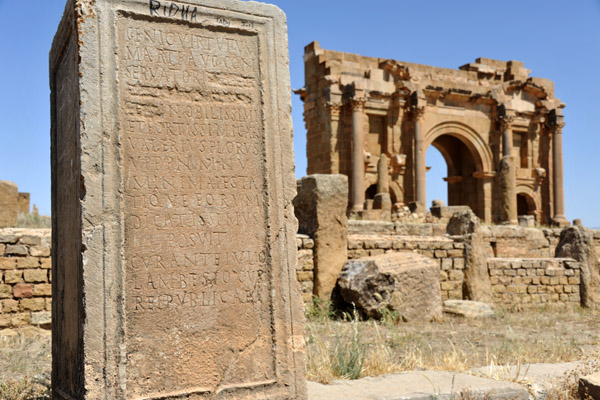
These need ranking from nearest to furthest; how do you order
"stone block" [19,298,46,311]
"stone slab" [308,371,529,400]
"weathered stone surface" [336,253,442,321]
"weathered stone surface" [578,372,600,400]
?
"stone slab" [308,371,529,400] < "weathered stone surface" [578,372,600,400] < "stone block" [19,298,46,311] < "weathered stone surface" [336,253,442,321]

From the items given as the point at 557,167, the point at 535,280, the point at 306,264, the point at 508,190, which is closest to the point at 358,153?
the point at 508,190

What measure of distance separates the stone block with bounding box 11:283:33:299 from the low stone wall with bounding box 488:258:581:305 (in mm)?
6867

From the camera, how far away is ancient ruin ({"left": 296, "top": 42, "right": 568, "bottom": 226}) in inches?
822

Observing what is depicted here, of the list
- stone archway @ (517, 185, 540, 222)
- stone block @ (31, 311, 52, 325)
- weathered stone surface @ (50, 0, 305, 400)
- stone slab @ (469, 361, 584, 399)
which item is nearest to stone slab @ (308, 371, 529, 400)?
stone slab @ (469, 361, 584, 399)

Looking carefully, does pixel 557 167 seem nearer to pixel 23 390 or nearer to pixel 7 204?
pixel 7 204

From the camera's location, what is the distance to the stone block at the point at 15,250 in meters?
6.36

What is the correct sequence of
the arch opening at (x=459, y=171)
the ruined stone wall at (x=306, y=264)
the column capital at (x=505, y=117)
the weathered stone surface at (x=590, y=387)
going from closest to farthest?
the weathered stone surface at (x=590, y=387)
the ruined stone wall at (x=306, y=264)
the column capital at (x=505, y=117)
the arch opening at (x=459, y=171)

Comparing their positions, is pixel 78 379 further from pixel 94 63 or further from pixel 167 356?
pixel 94 63

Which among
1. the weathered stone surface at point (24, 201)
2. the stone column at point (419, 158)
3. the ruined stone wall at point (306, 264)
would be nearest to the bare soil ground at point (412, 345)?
the ruined stone wall at point (306, 264)

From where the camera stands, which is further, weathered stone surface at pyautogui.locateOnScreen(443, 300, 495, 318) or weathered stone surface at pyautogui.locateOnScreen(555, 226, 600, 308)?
weathered stone surface at pyautogui.locateOnScreen(555, 226, 600, 308)

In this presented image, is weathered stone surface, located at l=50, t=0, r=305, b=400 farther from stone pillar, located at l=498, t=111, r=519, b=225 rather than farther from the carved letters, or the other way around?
stone pillar, located at l=498, t=111, r=519, b=225

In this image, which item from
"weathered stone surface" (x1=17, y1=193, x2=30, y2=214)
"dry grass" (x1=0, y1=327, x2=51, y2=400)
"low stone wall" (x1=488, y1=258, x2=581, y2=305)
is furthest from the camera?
"weathered stone surface" (x1=17, y1=193, x2=30, y2=214)

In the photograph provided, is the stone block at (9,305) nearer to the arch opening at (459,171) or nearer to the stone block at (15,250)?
the stone block at (15,250)

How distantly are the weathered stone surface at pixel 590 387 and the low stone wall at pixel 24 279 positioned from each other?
526 cm
